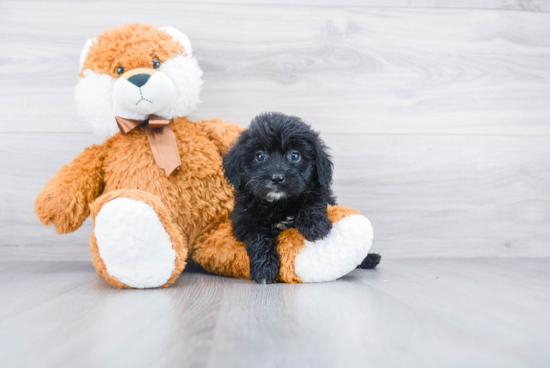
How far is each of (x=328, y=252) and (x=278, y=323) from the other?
0.34 metres

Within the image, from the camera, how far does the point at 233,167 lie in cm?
103

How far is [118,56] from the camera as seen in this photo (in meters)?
1.13

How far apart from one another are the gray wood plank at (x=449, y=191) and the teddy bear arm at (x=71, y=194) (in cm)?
83

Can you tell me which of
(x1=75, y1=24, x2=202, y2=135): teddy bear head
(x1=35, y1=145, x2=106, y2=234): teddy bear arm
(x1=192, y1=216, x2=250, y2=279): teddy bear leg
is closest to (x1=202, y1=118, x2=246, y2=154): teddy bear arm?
(x1=75, y1=24, x2=202, y2=135): teddy bear head

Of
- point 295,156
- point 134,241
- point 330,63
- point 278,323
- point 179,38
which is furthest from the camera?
point 330,63

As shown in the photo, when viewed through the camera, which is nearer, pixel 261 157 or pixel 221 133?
pixel 261 157

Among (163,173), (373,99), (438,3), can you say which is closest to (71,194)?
(163,173)

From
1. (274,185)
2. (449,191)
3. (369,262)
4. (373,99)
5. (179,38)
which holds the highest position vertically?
(179,38)

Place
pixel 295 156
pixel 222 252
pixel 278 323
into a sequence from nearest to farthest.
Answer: pixel 278 323 < pixel 295 156 < pixel 222 252

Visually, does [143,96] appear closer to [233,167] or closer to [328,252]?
[233,167]

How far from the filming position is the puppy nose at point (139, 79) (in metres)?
1.08

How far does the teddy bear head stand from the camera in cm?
109

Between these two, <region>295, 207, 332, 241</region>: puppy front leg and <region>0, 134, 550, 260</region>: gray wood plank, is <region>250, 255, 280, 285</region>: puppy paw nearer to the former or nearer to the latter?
<region>295, 207, 332, 241</region>: puppy front leg

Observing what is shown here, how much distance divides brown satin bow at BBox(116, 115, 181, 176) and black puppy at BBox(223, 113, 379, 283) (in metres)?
0.19
